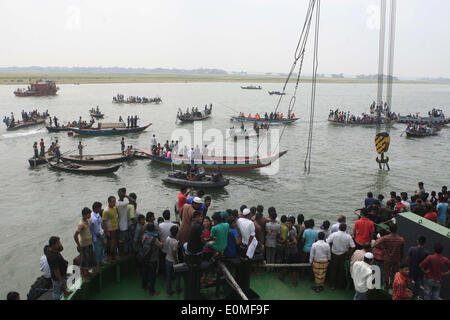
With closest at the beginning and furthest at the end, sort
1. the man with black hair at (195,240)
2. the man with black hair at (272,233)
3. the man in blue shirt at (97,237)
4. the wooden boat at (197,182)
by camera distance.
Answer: the man with black hair at (195,240) → the man in blue shirt at (97,237) → the man with black hair at (272,233) → the wooden boat at (197,182)

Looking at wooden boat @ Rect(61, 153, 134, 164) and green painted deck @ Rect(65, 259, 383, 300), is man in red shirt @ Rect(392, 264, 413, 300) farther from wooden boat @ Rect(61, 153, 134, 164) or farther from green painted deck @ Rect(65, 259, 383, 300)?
wooden boat @ Rect(61, 153, 134, 164)

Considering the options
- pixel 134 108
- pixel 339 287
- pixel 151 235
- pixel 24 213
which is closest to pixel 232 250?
pixel 151 235

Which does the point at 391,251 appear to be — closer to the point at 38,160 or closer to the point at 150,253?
the point at 150,253

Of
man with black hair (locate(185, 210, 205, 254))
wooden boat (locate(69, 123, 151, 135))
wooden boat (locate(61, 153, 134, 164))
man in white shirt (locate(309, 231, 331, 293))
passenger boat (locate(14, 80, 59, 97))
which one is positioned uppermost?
passenger boat (locate(14, 80, 59, 97))

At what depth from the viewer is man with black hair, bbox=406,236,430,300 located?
19.8 feet

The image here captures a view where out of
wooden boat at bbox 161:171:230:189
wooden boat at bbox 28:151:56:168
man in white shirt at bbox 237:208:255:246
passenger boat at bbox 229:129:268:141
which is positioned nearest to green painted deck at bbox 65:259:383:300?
man in white shirt at bbox 237:208:255:246

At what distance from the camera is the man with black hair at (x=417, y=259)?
6.03 metres

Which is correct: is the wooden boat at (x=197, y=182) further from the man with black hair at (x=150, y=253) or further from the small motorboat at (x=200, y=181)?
the man with black hair at (x=150, y=253)

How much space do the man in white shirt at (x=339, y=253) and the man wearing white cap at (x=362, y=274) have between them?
0.75m

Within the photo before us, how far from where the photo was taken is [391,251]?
21.1 feet

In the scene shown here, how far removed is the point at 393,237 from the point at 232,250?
119 inches

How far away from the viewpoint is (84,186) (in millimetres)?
21891

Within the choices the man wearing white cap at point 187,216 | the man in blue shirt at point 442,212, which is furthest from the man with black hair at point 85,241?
the man in blue shirt at point 442,212
